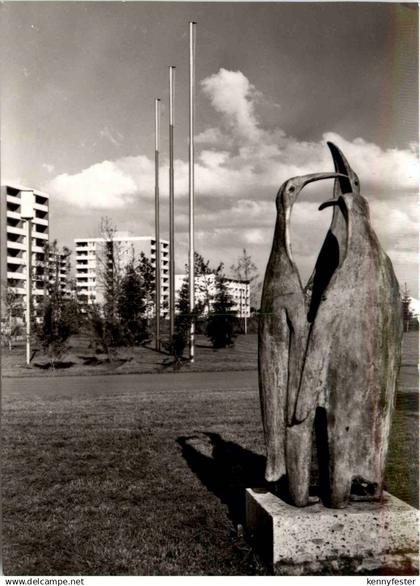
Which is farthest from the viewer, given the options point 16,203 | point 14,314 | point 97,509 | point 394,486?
point 16,203

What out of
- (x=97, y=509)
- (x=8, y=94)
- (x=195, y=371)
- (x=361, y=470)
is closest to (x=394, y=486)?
(x=361, y=470)

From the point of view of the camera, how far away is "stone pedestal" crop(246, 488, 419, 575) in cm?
482

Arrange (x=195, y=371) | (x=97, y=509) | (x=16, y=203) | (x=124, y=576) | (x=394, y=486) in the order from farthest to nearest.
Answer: (x=16, y=203), (x=195, y=371), (x=394, y=486), (x=97, y=509), (x=124, y=576)

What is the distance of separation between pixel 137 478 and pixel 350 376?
12.6ft

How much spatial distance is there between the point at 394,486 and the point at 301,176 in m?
3.94

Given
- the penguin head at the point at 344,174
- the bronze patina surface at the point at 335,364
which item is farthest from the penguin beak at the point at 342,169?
the bronze patina surface at the point at 335,364

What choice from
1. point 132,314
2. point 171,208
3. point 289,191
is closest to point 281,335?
point 289,191

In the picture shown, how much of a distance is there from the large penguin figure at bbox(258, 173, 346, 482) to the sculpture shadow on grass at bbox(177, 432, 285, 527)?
1370mm

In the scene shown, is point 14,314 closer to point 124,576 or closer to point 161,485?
point 161,485

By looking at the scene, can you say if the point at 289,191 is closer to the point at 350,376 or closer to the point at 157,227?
the point at 350,376

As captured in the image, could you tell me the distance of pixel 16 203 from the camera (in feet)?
174

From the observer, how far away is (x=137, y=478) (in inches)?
307

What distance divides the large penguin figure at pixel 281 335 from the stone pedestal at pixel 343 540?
1.73 feet

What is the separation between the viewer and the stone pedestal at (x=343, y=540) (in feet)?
Result: 15.8
